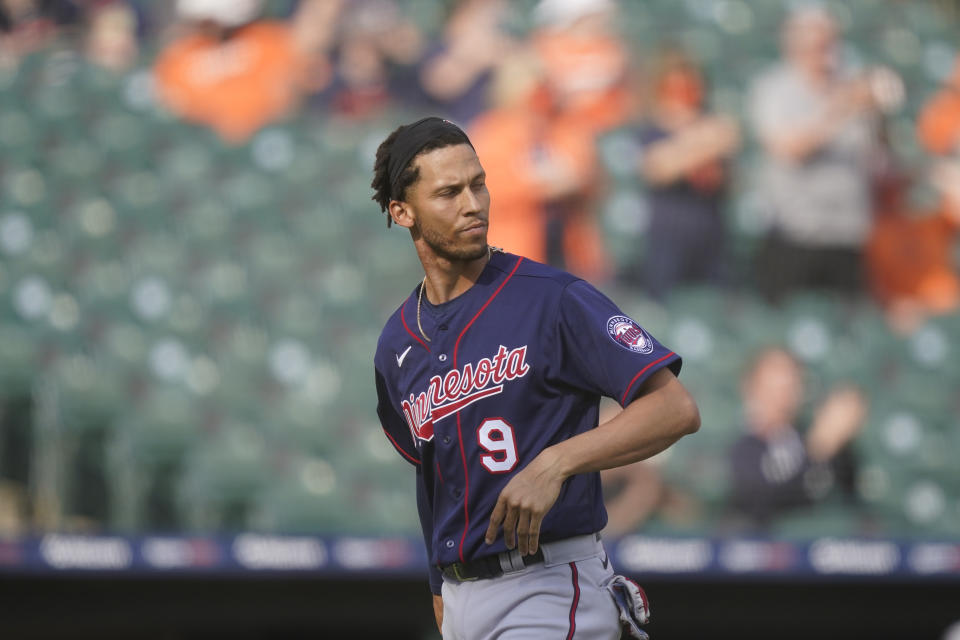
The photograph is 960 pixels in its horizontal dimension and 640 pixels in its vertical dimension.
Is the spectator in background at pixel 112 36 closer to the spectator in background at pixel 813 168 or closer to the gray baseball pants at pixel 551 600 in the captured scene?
the spectator in background at pixel 813 168

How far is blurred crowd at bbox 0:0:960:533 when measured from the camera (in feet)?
23.4

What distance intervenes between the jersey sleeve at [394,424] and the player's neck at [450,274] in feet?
0.88

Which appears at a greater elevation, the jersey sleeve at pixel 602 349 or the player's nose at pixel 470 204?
the player's nose at pixel 470 204

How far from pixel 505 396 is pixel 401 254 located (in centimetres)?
486

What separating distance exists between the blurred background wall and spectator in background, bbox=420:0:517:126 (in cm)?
3

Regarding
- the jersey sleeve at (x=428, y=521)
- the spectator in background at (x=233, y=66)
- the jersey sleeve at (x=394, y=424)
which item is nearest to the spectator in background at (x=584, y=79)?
the spectator in background at (x=233, y=66)

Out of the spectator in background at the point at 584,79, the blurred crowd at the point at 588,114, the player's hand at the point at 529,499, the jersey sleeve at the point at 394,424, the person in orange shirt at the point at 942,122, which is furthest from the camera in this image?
the person in orange shirt at the point at 942,122

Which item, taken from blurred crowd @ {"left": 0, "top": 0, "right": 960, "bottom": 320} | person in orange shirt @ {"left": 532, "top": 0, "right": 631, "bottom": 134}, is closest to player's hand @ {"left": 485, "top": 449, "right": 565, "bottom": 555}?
blurred crowd @ {"left": 0, "top": 0, "right": 960, "bottom": 320}

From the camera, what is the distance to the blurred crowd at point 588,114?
712cm

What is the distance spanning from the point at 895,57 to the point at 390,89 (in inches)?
161

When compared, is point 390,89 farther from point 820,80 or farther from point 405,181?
point 405,181

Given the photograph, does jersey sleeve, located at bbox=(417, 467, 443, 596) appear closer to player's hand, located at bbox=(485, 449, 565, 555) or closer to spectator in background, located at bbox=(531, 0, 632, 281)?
player's hand, located at bbox=(485, 449, 565, 555)

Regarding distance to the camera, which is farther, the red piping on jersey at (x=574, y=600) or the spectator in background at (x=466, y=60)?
the spectator in background at (x=466, y=60)

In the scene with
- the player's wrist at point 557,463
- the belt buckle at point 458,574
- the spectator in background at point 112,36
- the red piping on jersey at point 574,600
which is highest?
the spectator in background at point 112,36
